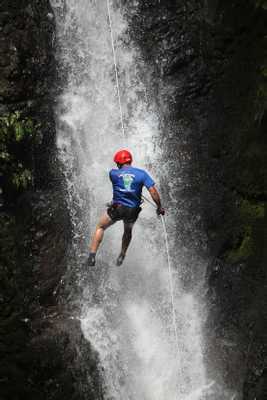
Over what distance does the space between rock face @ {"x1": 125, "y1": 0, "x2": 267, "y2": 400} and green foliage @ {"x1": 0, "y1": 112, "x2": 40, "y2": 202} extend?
11.3ft

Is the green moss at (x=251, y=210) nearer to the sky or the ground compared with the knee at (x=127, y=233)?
nearer to the ground

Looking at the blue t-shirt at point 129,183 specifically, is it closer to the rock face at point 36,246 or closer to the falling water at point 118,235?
the rock face at point 36,246

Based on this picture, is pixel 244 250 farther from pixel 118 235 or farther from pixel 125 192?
pixel 125 192

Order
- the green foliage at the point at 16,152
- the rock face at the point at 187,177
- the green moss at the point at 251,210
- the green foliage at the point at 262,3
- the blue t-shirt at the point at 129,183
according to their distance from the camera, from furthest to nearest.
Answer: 1. the green moss at the point at 251,210
2. the green foliage at the point at 262,3
3. the rock face at the point at 187,177
4. the green foliage at the point at 16,152
5. the blue t-shirt at the point at 129,183

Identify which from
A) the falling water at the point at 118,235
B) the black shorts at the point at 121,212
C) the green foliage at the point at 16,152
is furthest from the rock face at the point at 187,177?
the black shorts at the point at 121,212

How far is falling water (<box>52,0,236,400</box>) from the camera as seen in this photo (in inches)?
455

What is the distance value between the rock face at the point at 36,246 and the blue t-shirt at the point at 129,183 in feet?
7.39

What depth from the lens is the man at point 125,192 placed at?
361 inches

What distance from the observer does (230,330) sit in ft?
39.8

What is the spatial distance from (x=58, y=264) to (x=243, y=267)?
413cm

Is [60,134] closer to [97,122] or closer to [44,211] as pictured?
[97,122]

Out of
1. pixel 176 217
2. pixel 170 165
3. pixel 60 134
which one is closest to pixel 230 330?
pixel 176 217

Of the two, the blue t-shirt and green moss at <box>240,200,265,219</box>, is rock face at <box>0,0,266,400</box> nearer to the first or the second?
green moss at <box>240,200,265,219</box>

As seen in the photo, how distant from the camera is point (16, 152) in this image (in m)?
10.5
